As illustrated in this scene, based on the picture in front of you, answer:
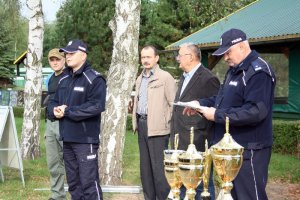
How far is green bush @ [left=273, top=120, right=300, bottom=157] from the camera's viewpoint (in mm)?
11344

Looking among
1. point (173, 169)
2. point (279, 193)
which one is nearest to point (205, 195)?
point (173, 169)

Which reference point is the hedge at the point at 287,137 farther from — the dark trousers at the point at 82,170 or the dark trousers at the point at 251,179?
the dark trousers at the point at 251,179

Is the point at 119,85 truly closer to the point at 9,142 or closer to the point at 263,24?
the point at 9,142

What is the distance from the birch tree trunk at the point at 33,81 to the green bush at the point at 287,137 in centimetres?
565

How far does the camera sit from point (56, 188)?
627 centimetres

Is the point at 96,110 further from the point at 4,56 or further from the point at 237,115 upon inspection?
the point at 4,56

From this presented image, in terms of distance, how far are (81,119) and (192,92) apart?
4.07ft

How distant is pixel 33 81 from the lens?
33.9 feet

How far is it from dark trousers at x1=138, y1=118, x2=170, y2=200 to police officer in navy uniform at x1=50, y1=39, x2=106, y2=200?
2.74 ft

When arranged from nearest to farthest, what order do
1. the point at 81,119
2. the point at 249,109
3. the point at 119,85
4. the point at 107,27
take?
the point at 249,109, the point at 81,119, the point at 119,85, the point at 107,27

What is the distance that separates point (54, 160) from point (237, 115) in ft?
11.1

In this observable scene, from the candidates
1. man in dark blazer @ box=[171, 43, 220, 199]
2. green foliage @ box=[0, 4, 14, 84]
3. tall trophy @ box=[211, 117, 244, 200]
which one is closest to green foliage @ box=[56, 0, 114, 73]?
green foliage @ box=[0, 4, 14, 84]

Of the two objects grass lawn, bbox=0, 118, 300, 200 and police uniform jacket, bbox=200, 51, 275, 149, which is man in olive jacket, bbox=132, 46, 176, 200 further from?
police uniform jacket, bbox=200, 51, 275, 149

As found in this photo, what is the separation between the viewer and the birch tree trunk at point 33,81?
10.2 meters
